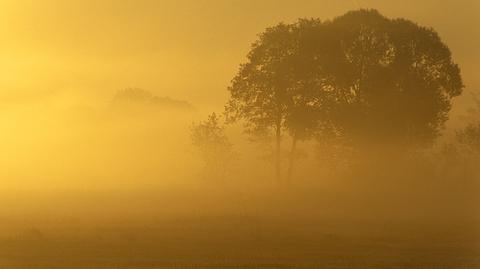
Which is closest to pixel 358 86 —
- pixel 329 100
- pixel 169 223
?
pixel 329 100

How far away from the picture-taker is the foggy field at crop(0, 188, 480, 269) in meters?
34.9

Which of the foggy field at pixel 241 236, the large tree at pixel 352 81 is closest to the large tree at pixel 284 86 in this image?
the large tree at pixel 352 81

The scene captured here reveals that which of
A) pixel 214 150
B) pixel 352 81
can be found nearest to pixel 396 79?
pixel 352 81

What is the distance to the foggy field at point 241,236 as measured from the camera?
34.9 m

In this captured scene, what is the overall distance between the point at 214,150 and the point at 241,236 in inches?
2952

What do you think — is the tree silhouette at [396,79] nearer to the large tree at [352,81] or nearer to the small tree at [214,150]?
the large tree at [352,81]

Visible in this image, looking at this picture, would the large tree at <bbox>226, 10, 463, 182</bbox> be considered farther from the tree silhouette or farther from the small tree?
the small tree

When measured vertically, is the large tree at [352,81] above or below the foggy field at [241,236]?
above

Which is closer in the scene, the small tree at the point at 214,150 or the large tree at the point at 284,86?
the large tree at the point at 284,86

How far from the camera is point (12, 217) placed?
60.7 meters

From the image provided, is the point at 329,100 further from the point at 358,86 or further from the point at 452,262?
the point at 452,262

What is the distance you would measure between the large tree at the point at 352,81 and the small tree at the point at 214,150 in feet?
108

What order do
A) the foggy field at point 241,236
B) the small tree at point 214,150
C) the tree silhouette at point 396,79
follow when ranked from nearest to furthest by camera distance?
the foggy field at point 241,236 → the tree silhouette at point 396,79 → the small tree at point 214,150

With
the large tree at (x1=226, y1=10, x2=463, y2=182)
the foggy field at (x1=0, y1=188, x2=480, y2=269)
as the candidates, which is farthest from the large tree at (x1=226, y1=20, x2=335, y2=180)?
the foggy field at (x1=0, y1=188, x2=480, y2=269)
